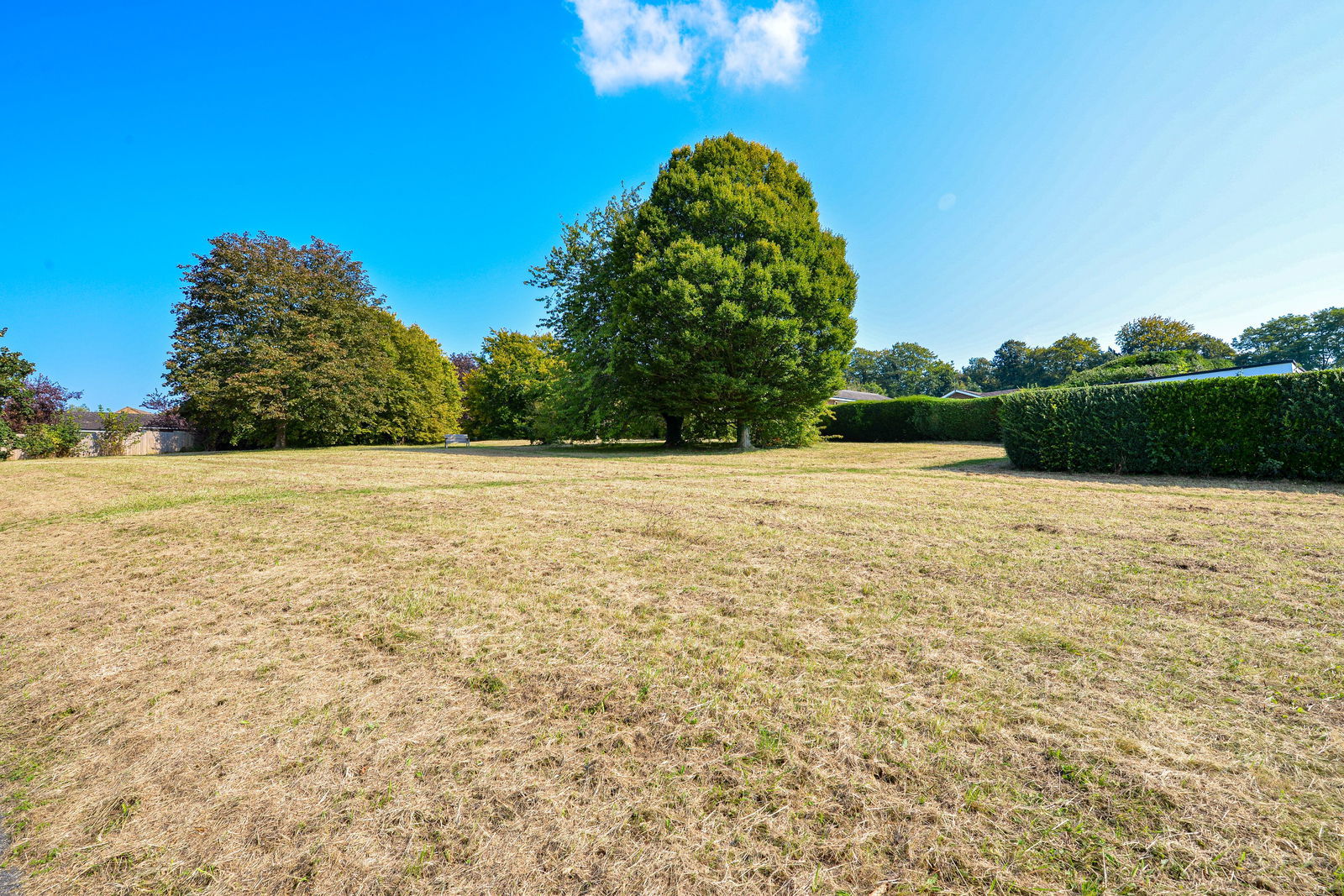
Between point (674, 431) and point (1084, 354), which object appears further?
point (1084, 354)

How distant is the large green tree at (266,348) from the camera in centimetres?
2280

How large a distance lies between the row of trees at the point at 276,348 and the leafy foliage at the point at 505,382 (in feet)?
19.9

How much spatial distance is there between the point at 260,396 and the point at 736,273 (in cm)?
2184

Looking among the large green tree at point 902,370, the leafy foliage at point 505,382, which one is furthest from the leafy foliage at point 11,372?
the large green tree at point 902,370

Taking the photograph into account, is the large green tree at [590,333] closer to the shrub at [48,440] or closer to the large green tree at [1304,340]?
the shrub at [48,440]

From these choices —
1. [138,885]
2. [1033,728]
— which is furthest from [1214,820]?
[138,885]

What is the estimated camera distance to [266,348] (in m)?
23.0

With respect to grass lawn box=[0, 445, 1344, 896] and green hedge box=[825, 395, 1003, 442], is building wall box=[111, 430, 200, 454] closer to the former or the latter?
grass lawn box=[0, 445, 1344, 896]

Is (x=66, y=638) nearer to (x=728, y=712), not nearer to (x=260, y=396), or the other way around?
(x=728, y=712)

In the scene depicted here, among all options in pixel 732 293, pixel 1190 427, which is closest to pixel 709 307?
pixel 732 293

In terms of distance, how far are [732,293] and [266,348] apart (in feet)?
72.2

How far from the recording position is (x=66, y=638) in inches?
111

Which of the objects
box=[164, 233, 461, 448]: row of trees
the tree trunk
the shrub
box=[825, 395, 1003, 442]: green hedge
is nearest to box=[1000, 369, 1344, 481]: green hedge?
box=[825, 395, 1003, 442]: green hedge

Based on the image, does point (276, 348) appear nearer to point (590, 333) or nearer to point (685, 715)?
point (590, 333)
